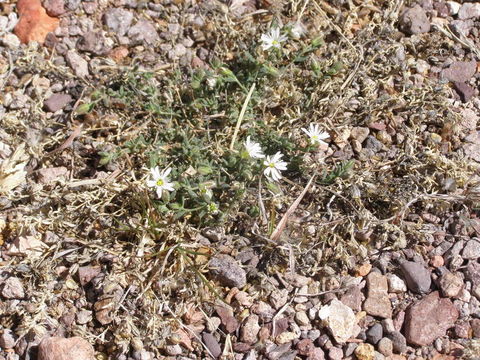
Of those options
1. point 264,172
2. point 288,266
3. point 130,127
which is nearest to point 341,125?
point 264,172

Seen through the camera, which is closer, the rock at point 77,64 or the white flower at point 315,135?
the white flower at point 315,135

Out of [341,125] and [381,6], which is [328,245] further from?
[381,6]

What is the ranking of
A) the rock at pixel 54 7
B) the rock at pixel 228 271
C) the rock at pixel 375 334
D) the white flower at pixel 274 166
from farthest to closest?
the rock at pixel 54 7 < the white flower at pixel 274 166 < the rock at pixel 228 271 < the rock at pixel 375 334

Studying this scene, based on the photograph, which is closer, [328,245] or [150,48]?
[328,245]

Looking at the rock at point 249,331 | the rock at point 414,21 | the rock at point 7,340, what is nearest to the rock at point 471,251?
the rock at point 249,331

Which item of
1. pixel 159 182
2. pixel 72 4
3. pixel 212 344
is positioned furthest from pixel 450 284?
pixel 72 4

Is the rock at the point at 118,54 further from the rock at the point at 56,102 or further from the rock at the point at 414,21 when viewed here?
the rock at the point at 414,21

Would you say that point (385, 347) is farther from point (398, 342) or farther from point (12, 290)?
point (12, 290)
